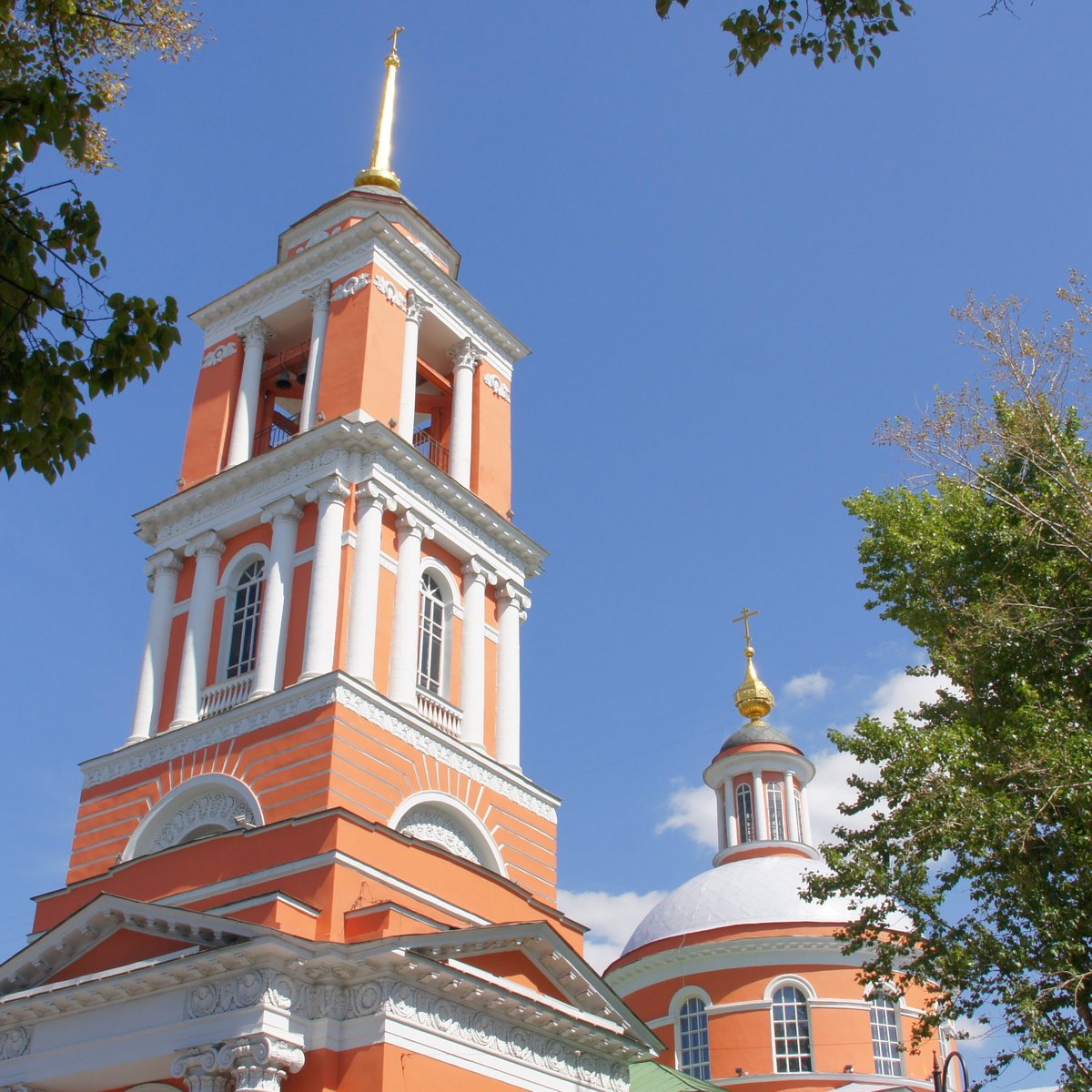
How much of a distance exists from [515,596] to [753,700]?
16470mm

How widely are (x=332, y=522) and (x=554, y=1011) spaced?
7182 millimetres

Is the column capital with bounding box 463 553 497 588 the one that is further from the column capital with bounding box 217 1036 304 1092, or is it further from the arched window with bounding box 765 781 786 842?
the arched window with bounding box 765 781 786 842

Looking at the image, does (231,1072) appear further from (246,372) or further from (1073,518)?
(246,372)

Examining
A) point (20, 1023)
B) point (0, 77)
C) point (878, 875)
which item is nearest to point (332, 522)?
point (20, 1023)

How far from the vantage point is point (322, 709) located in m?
16.4

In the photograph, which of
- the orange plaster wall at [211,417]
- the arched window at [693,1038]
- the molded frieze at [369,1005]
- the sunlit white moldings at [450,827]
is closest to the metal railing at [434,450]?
the orange plaster wall at [211,417]

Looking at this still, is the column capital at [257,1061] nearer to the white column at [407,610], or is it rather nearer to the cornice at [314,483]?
the white column at [407,610]

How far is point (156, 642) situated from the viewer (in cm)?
1912

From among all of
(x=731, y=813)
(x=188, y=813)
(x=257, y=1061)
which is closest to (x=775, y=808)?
(x=731, y=813)

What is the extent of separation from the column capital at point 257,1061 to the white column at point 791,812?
2145 centimetres

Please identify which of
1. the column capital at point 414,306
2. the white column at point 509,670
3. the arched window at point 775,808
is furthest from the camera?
the arched window at point 775,808

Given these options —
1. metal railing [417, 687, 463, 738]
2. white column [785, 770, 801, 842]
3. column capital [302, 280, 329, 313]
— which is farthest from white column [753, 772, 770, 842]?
column capital [302, 280, 329, 313]

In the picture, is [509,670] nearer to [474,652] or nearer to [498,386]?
[474,652]

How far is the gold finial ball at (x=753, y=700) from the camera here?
116 ft
